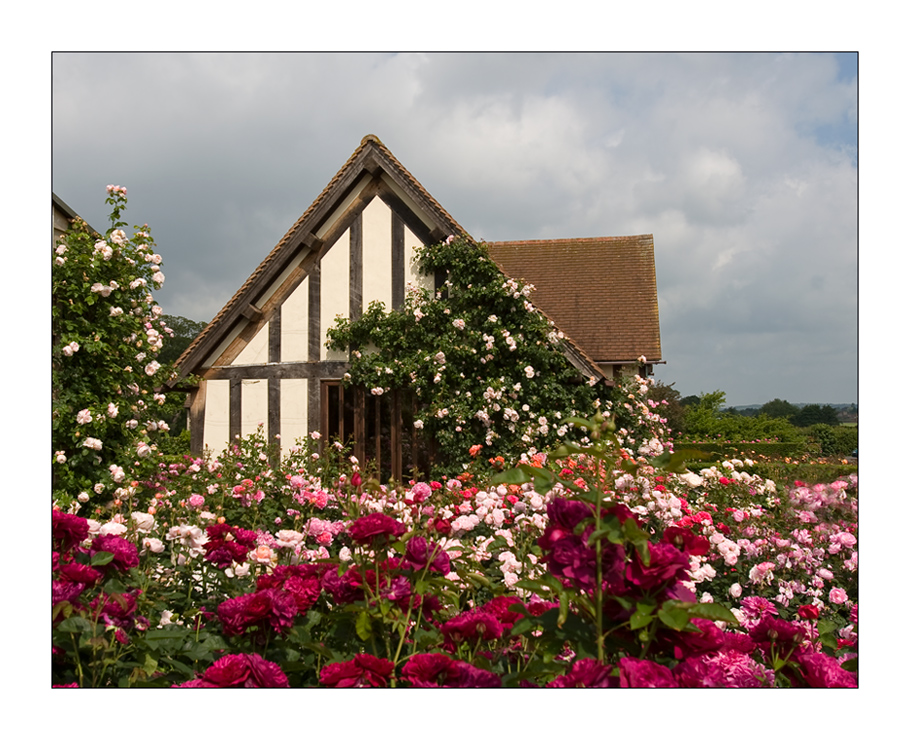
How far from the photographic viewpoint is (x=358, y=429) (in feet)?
25.0

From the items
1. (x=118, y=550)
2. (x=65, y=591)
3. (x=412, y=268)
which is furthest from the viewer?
(x=412, y=268)

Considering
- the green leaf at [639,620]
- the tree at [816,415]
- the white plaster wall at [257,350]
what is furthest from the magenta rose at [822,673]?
the white plaster wall at [257,350]

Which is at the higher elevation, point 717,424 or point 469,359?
point 469,359

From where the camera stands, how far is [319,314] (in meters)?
7.69

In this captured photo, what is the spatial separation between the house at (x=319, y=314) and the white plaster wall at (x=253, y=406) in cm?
1

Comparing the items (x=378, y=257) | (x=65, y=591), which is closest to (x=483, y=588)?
(x=65, y=591)

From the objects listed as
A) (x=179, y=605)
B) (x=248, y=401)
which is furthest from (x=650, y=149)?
(x=248, y=401)

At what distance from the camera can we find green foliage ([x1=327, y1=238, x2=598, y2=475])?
7086mm

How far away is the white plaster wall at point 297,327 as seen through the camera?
7688 millimetres

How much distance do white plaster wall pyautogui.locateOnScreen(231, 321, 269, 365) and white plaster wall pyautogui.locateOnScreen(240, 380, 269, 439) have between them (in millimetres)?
268

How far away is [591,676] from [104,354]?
6.10 m

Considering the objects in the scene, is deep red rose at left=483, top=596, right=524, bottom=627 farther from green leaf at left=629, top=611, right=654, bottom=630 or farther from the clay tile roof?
the clay tile roof

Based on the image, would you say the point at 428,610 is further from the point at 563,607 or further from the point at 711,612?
the point at 711,612

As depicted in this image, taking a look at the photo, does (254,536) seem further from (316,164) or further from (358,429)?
(358,429)
